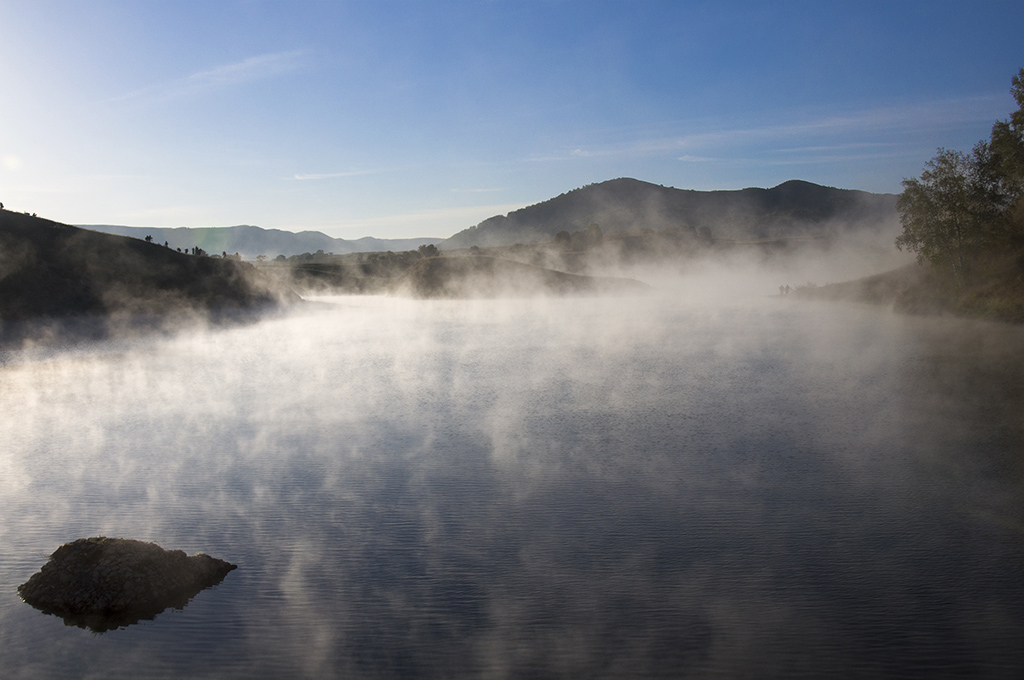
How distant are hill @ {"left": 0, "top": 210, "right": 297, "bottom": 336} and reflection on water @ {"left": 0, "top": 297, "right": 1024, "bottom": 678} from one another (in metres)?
39.7

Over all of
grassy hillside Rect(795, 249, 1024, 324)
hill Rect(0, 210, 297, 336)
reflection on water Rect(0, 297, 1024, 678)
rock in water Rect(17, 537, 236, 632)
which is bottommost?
reflection on water Rect(0, 297, 1024, 678)

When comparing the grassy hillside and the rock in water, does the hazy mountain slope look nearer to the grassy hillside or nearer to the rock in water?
the rock in water

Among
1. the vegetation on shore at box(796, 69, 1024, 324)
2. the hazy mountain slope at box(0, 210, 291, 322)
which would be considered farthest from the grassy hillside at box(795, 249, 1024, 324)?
the hazy mountain slope at box(0, 210, 291, 322)

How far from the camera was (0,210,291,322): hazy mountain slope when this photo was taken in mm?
66500

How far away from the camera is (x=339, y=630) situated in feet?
35.1

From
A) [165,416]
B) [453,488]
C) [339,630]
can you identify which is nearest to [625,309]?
[165,416]

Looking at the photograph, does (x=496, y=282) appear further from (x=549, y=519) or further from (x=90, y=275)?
(x=549, y=519)

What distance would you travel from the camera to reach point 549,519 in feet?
49.5

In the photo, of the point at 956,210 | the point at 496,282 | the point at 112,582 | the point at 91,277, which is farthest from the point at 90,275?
the point at 956,210

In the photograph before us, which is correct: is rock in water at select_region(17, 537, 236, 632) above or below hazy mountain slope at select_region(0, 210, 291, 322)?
below

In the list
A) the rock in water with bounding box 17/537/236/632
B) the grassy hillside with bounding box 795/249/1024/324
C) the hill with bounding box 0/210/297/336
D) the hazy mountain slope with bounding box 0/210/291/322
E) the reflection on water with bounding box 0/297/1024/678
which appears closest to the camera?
the reflection on water with bounding box 0/297/1024/678

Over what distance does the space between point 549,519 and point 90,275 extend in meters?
77.7

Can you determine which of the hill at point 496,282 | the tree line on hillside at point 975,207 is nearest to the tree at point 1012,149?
the tree line on hillside at point 975,207

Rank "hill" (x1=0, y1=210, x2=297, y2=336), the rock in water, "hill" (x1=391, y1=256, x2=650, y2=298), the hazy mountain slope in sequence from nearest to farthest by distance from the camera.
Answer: the rock in water, "hill" (x1=0, y1=210, x2=297, y2=336), the hazy mountain slope, "hill" (x1=391, y1=256, x2=650, y2=298)
